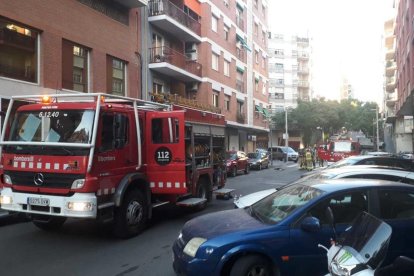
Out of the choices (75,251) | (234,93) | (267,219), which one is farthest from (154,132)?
(234,93)

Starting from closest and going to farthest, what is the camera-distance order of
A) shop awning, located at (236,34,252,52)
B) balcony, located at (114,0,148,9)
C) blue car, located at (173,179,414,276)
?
1. blue car, located at (173,179,414,276)
2. balcony, located at (114,0,148,9)
3. shop awning, located at (236,34,252,52)

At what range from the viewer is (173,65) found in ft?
79.3

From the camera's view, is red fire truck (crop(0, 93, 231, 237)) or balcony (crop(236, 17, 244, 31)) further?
balcony (crop(236, 17, 244, 31))

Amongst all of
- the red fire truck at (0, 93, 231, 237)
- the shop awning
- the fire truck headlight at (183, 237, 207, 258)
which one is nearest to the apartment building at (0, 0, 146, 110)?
the red fire truck at (0, 93, 231, 237)

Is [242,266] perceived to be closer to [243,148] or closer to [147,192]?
[147,192]

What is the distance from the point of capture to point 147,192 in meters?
8.98

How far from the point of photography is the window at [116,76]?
19.3 metres

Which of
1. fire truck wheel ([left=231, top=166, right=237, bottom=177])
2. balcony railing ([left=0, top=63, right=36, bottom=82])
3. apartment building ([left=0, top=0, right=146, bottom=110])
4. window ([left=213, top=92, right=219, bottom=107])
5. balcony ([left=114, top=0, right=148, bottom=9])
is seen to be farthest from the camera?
window ([left=213, top=92, right=219, bottom=107])

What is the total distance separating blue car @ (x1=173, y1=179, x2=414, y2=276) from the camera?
468cm

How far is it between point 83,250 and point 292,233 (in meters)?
4.01

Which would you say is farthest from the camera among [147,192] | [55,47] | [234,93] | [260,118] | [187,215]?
[260,118]

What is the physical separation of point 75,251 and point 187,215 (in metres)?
3.89

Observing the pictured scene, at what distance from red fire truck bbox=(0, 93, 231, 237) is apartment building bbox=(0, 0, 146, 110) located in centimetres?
626

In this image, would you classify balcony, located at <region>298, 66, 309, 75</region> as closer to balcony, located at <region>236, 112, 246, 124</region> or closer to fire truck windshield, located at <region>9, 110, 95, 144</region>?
balcony, located at <region>236, 112, 246, 124</region>
